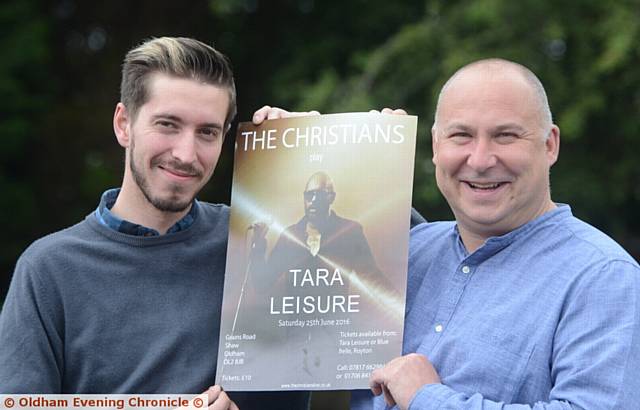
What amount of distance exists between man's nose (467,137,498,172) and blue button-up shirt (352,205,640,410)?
0.21 metres

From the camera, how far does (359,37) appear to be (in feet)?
32.8

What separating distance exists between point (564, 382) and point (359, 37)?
791 cm

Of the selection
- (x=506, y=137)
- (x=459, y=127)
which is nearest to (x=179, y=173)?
(x=459, y=127)

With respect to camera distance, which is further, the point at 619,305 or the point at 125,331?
the point at 125,331

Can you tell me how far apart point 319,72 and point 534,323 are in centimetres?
725

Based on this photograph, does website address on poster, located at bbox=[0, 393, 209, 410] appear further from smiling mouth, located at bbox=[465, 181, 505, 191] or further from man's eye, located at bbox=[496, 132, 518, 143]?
man's eye, located at bbox=[496, 132, 518, 143]

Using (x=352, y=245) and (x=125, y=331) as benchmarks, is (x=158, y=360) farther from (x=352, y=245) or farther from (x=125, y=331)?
(x=352, y=245)

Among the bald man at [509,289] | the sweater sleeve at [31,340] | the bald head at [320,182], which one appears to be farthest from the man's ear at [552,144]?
the sweater sleeve at [31,340]

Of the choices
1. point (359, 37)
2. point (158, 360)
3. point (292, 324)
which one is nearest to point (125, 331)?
point (158, 360)

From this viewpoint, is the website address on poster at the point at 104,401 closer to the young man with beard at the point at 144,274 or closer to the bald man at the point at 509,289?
the young man with beard at the point at 144,274

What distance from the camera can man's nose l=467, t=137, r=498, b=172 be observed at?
104 inches

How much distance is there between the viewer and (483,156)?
263 cm

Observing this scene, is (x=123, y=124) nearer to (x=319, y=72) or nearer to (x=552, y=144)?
(x=552, y=144)

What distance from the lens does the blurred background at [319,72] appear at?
8055 millimetres
